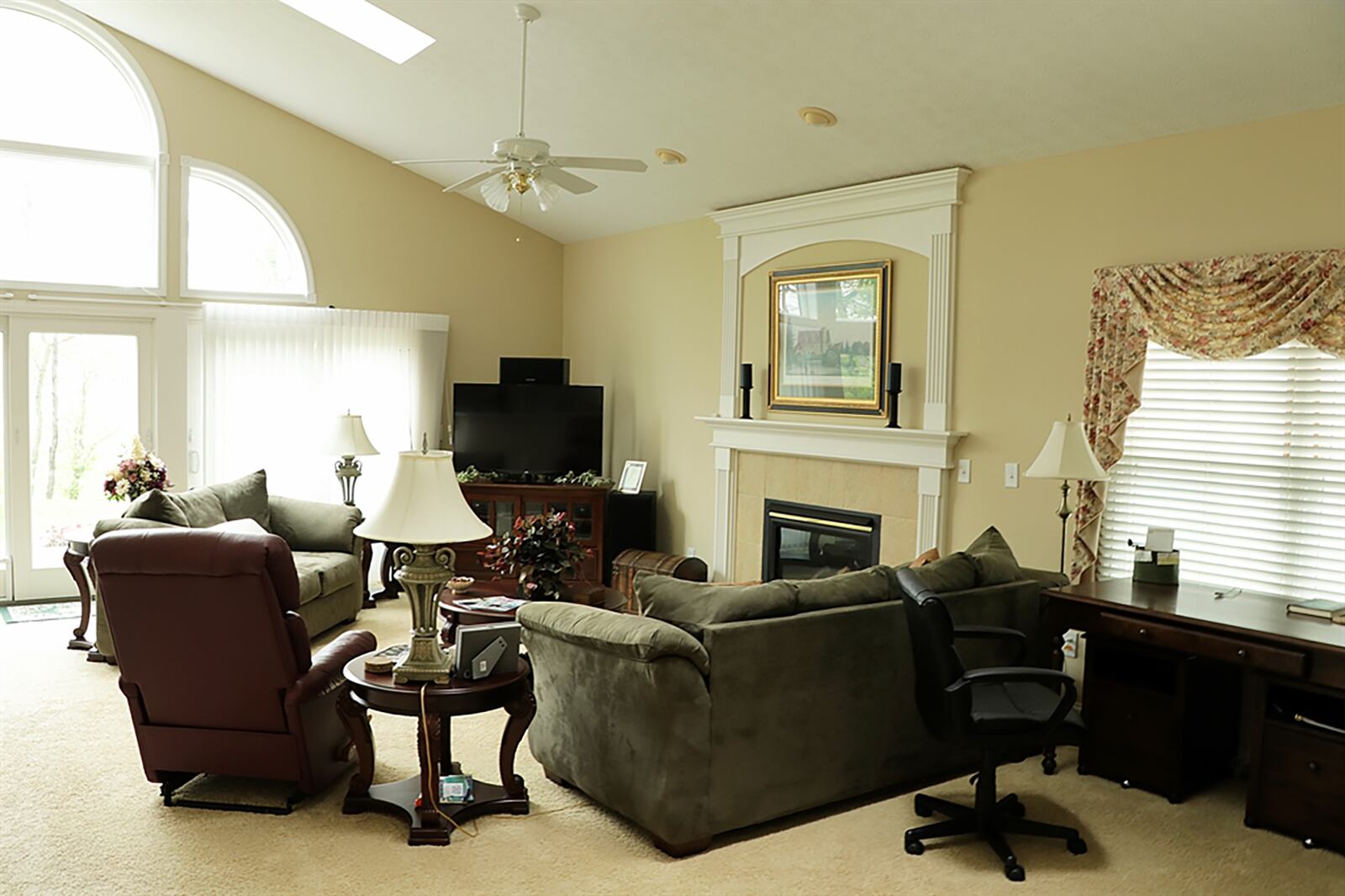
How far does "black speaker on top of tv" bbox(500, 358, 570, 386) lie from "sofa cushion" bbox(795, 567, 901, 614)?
171 inches

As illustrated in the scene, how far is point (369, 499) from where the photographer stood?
7.89m

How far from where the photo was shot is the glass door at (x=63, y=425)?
6801 millimetres

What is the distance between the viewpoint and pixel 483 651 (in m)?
3.65

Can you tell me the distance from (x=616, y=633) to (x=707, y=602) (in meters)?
0.35

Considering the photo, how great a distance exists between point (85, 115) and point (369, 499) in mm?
3275

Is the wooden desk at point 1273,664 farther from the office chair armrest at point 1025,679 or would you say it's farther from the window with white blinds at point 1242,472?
the office chair armrest at point 1025,679

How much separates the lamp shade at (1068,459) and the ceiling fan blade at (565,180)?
7.64 ft

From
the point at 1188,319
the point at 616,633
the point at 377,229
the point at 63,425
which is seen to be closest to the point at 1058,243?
the point at 1188,319

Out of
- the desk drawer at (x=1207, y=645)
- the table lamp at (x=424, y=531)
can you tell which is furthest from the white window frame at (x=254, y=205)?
the desk drawer at (x=1207, y=645)

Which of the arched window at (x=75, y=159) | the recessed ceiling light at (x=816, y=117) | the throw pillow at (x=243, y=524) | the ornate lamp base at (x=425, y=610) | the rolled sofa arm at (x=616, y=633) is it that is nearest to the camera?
the rolled sofa arm at (x=616, y=633)

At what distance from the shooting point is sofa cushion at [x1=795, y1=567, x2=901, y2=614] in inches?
150

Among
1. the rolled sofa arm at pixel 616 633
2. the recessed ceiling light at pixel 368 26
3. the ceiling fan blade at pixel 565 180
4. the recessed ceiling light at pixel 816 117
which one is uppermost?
the recessed ceiling light at pixel 368 26

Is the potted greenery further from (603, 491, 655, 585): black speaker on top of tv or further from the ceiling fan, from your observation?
(603, 491, 655, 585): black speaker on top of tv

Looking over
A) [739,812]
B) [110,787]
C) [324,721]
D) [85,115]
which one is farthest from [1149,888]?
[85,115]
